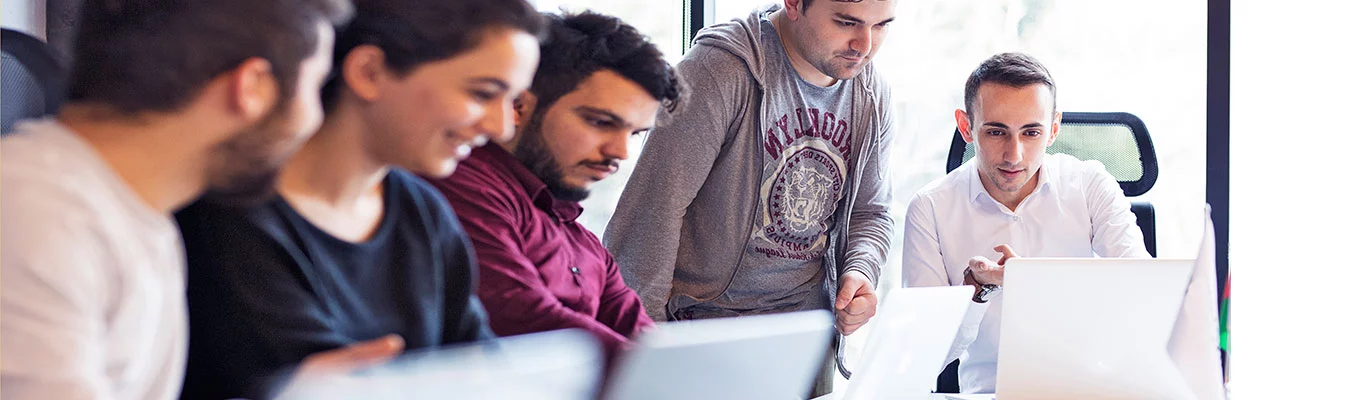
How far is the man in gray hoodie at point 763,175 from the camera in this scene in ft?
6.31

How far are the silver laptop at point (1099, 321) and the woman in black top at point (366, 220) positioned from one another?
815mm

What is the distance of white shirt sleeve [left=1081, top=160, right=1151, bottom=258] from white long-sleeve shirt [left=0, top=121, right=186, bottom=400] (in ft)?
6.24

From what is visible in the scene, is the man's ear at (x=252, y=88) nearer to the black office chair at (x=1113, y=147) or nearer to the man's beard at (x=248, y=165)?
the man's beard at (x=248, y=165)

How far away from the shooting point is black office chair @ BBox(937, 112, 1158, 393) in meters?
2.42

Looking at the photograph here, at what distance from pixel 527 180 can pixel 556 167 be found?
4 cm

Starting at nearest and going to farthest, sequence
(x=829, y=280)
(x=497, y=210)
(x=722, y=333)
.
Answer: (x=722, y=333) → (x=497, y=210) → (x=829, y=280)

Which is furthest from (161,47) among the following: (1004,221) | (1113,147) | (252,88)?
(1113,147)

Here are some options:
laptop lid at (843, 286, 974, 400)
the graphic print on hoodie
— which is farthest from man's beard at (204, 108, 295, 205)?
the graphic print on hoodie

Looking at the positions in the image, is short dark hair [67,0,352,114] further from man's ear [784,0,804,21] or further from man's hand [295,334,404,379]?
man's ear [784,0,804,21]

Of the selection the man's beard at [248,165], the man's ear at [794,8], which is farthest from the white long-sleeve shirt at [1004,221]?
the man's beard at [248,165]
